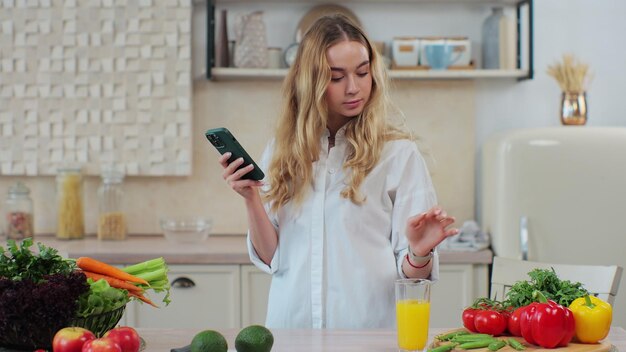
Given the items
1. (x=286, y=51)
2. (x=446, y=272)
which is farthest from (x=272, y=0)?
(x=446, y=272)

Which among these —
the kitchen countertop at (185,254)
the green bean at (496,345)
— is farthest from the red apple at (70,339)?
the kitchen countertop at (185,254)

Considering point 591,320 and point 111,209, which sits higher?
point 111,209

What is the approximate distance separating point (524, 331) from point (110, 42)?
2675 mm

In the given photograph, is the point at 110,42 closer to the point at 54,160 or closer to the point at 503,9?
the point at 54,160

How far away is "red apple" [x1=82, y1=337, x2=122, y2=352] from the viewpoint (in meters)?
1.69

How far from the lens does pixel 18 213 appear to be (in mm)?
3963

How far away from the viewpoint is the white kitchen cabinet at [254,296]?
364cm

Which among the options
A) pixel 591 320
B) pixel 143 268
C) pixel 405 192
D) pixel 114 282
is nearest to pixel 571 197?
pixel 405 192

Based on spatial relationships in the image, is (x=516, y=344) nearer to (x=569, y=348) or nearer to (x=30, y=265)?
(x=569, y=348)

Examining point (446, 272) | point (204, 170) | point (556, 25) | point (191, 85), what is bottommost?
point (446, 272)

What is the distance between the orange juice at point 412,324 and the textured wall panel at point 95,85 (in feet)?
7.49

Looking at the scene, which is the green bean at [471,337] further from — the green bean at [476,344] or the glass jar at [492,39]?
the glass jar at [492,39]

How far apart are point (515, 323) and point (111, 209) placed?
2389 mm

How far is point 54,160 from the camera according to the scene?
4.11 m
